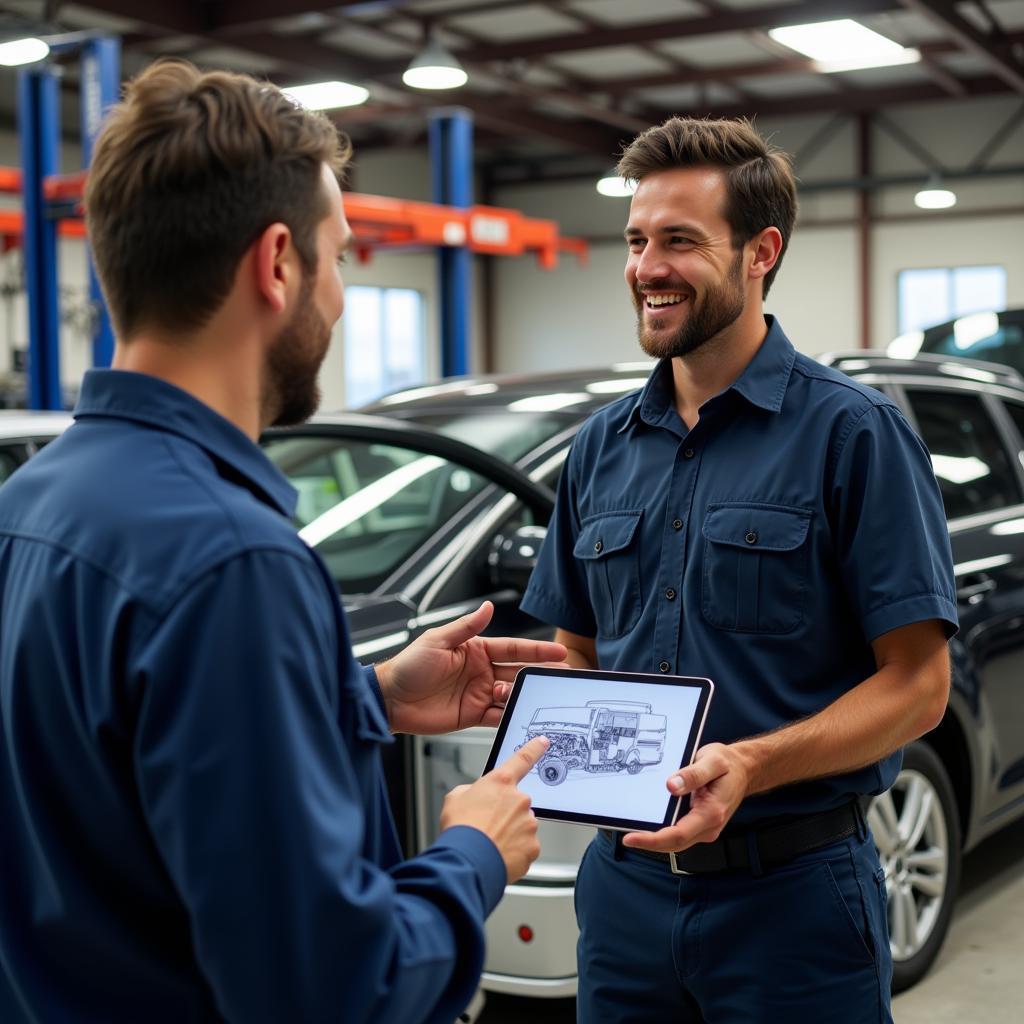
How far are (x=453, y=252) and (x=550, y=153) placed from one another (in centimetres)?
1388

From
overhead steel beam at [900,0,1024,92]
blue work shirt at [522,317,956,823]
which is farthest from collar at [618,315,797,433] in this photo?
overhead steel beam at [900,0,1024,92]

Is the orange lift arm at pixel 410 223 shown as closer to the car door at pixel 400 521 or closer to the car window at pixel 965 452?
the car door at pixel 400 521

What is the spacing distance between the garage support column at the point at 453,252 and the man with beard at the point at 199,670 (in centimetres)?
779

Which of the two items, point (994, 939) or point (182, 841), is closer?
point (182, 841)

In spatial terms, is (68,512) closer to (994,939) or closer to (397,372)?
(994,939)

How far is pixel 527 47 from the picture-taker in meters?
14.8

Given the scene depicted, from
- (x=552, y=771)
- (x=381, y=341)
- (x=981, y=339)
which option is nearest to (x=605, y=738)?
(x=552, y=771)

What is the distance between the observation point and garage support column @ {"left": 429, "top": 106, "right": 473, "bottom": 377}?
910 cm

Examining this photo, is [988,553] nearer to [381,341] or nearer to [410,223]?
[410,223]

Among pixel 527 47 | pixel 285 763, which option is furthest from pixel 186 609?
pixel 527 47

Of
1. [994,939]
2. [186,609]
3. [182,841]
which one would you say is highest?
[186,609]

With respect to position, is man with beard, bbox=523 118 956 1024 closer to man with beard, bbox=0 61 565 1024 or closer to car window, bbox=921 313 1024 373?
man with beard, bbox=0 61 565 1024

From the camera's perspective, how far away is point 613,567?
6.79ft

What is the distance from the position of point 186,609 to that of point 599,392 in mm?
2949
